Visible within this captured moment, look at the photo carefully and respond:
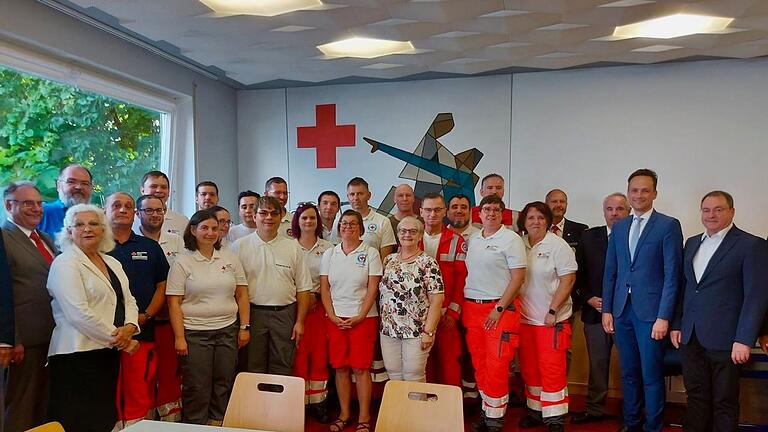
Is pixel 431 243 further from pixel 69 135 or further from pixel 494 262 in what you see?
pixel 69 135

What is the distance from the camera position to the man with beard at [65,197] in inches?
100

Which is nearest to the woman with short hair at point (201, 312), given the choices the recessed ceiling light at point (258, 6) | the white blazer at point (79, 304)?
the white blazer at point (79, 304)

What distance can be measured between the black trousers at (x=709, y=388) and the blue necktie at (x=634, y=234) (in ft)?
1.62

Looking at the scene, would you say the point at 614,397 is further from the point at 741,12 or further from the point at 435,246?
the point at 741,12

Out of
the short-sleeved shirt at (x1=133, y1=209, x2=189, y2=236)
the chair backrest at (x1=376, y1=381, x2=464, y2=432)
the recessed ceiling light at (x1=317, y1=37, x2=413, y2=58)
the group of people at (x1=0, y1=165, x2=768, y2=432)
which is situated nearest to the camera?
the chair backrest at (x1=376, y1=381, x2=464, y2=432)

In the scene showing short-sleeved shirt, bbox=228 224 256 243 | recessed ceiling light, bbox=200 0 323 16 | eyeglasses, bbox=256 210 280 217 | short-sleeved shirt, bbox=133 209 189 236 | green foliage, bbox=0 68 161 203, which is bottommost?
short-sleeved shirt, bbox=228 224 256 243

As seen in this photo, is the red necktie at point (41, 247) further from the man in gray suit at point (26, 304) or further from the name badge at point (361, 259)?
the name badge at point (361, 259)

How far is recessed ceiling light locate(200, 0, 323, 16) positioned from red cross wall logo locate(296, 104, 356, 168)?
1949mm

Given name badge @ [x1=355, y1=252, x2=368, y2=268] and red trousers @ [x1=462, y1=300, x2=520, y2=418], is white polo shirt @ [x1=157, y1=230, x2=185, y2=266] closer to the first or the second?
name badge @ [x1=355, y1=252, x2=368, y2=268]

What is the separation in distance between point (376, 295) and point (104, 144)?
2244 mm

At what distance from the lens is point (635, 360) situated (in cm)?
272

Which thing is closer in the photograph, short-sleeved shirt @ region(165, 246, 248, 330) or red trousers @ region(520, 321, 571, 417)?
short-sleeved shirt @ region(165, 246, 248, 330)

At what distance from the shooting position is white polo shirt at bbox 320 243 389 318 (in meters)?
2.64

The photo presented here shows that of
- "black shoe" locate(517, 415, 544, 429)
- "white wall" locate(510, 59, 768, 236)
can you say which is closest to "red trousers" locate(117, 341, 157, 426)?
"black shoe" locate(517, 415, 544, 429)
